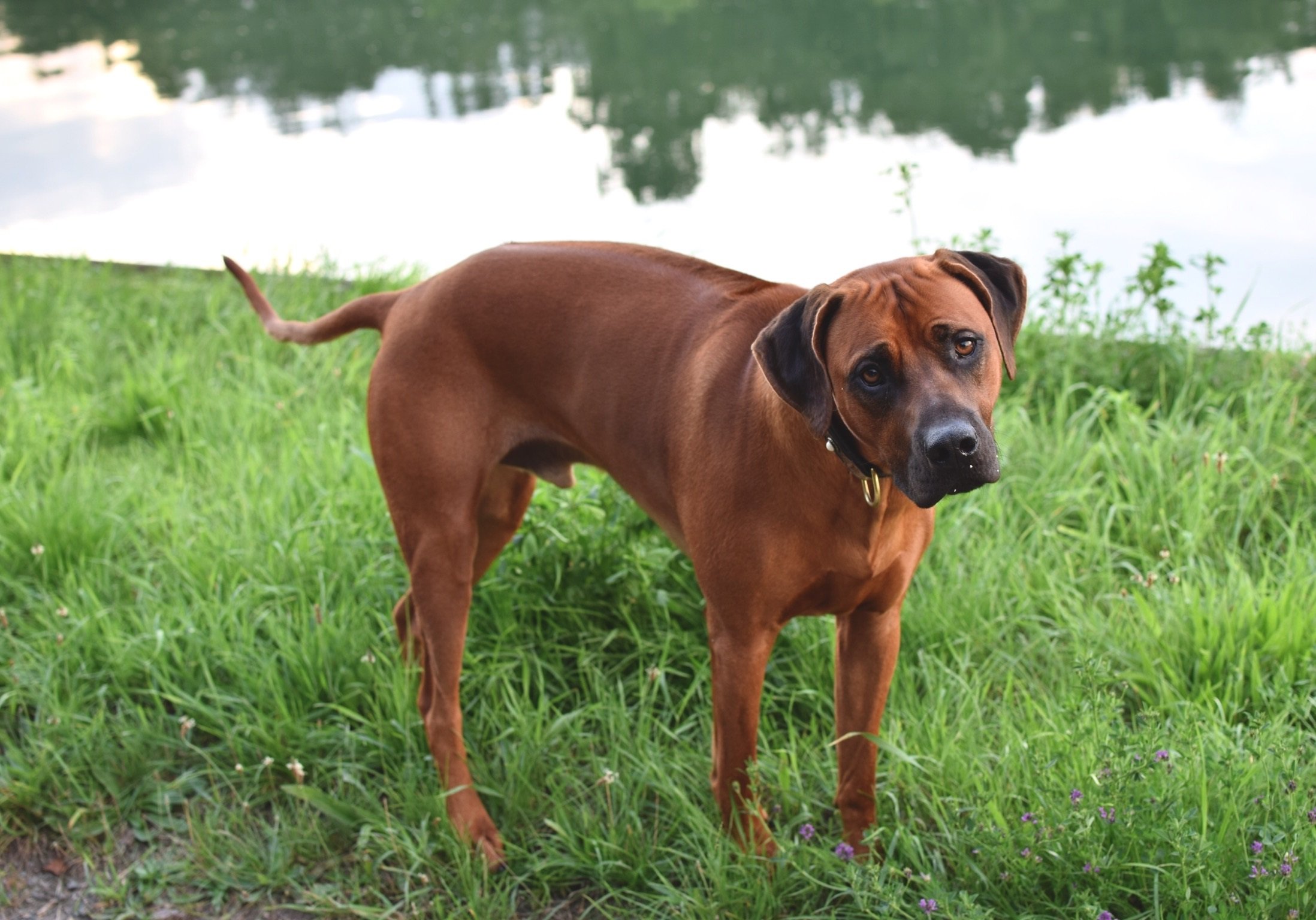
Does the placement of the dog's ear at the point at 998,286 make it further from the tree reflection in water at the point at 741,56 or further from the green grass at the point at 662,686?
the tree reflection in water at the point at 741,56

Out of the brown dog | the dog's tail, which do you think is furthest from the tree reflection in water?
the brown dog

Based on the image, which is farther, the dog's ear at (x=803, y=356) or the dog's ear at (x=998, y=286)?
the dog's ear at (x=998, y=286)

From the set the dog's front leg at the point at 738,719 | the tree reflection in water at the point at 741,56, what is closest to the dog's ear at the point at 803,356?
the dog's front leg at the point at 738,719

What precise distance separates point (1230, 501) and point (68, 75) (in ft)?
31.7

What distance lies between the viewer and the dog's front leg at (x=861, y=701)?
97.6 inches

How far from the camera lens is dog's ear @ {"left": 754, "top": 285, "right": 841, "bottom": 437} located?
2.06 m

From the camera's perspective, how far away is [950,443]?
1893 millimetres

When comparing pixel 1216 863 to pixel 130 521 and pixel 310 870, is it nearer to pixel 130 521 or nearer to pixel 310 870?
pixel 310 870

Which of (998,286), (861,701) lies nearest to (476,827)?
(861,701)

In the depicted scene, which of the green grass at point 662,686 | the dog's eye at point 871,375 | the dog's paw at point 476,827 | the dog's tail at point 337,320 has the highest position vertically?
the dog's eye at point 871,375

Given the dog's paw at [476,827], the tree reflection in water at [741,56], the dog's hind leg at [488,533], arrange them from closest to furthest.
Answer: the dog's paw at [476,827]
the dog's hind leg at [488,533]
the tree reflection in water at [741,56]

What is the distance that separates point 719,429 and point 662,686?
0.87 metres

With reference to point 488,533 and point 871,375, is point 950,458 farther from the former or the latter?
point 488,533

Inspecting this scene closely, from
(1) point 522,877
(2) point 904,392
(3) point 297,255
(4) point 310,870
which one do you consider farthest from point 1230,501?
(3) point 297,255
